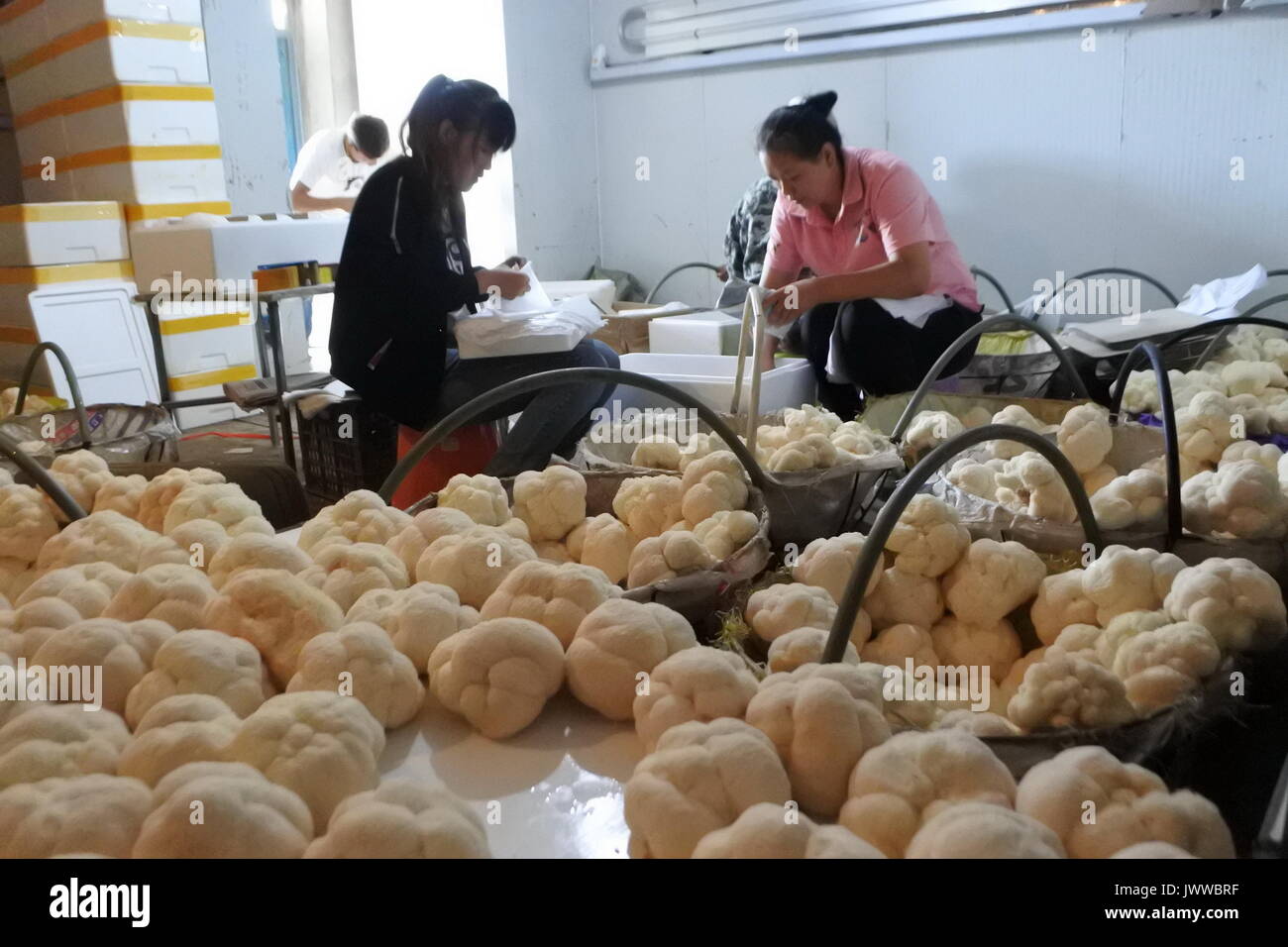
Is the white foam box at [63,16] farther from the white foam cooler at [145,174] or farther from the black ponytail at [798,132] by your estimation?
the black ponytail at [798,132]

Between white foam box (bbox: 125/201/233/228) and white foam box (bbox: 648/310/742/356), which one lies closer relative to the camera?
white foam box (bbox: 648/310/742/356)

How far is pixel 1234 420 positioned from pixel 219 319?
174 inches

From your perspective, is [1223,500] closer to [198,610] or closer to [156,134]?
[198,610]

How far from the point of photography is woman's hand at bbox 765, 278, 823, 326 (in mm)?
2545

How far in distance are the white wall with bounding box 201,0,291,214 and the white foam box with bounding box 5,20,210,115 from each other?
0.21m

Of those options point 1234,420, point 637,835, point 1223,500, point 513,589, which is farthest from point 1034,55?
point 637,835

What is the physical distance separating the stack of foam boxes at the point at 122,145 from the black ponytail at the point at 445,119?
2.23 m

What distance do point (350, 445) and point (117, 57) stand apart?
2.71 m

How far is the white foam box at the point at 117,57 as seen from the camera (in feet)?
14.2

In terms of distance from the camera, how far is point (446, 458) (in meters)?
2.60

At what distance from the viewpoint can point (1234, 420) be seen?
65.6 inches

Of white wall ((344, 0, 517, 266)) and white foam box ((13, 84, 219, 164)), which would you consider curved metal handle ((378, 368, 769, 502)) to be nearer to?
white foam box ((13, 84, 219, 164))

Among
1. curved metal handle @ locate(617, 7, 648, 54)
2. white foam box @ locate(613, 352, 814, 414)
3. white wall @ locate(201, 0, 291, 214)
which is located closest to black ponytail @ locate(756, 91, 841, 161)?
white foam box @ locate(613, 352, 814, 414)
